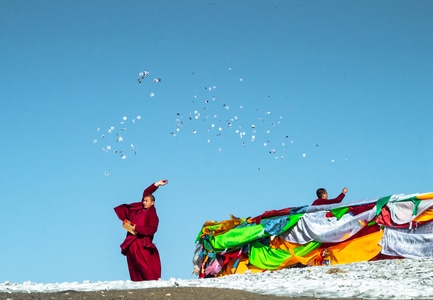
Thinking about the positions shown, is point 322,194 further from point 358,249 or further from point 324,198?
point 358,249

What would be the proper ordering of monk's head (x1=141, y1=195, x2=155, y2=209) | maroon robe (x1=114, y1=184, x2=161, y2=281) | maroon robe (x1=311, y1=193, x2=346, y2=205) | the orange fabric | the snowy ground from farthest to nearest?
maroon robe (x1=311, y1=193, x2=346, y2=205)
the orange fabric
monk's head (x1=141, y1=195, x2=155, y2=209)
maroon robe (x1=114, y1=184, x2=161, y2=281)
the snowy ground

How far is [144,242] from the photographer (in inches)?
529

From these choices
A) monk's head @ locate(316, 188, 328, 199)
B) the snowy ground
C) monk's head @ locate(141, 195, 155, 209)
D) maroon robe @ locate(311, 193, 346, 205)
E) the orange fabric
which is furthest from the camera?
monk's head @ locate(316, 188, 328, 199)

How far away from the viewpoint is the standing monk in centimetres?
1338

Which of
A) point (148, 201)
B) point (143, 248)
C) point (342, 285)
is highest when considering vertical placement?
point (148, 201)

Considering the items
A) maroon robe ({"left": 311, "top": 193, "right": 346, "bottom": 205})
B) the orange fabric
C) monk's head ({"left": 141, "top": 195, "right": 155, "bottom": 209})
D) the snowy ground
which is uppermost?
monk's head ({"left": 141, "top": 195, "right": 155, "bottom": 209})

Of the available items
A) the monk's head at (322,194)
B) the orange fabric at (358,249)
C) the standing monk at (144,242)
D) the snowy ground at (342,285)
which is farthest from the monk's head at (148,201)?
the monk's head at (322,194)

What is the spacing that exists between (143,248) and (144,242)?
0.11 meters

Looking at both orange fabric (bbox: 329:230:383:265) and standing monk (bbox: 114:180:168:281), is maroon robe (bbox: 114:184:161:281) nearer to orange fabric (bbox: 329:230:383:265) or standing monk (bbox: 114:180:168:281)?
standing monk (bbox: 114:180:168:281)

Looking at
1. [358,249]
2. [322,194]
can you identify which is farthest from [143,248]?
[322,194]

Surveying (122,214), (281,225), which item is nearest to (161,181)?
(122,214)

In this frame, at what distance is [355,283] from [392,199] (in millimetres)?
5740

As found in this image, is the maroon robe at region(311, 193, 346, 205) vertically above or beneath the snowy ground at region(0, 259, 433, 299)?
above

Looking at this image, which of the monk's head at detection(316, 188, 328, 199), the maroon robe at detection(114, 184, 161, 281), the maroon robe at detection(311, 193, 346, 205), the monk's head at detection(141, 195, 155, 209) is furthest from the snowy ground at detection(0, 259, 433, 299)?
the monk's head at detection(316, 188, 328, 199)
